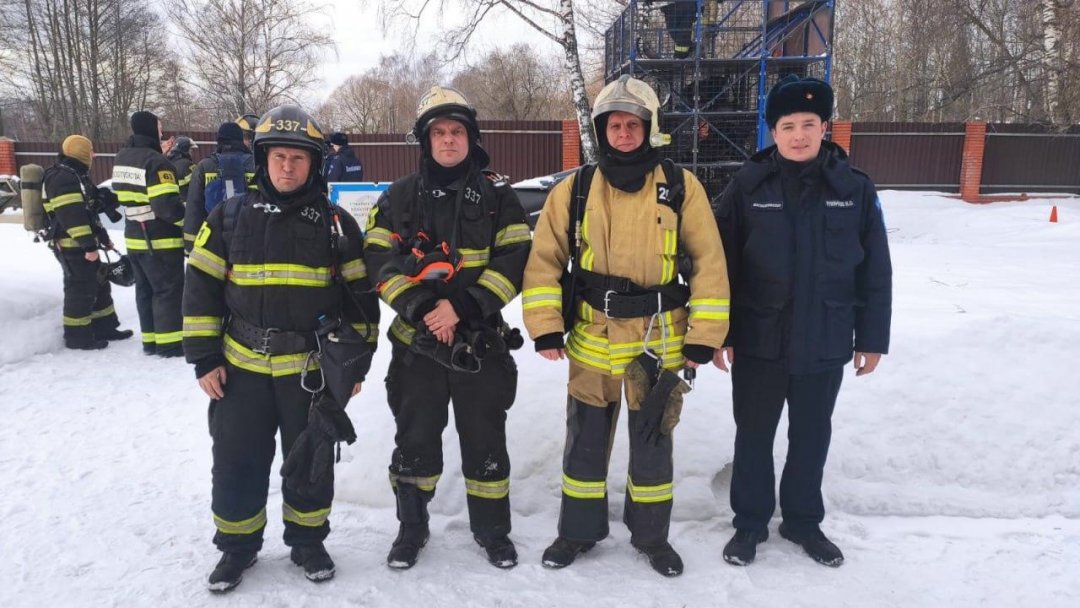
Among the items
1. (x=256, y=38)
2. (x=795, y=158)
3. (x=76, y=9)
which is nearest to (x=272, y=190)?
(x=795, y=158)

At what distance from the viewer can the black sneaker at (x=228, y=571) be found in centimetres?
282

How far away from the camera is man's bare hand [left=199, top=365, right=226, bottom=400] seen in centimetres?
282

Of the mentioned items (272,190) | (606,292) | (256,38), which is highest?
(256,38)

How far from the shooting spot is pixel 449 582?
2918 millimetres

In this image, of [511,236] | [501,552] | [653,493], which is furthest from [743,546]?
[511,236]

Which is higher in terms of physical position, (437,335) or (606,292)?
(606,292)

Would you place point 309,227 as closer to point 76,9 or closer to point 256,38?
point 256,38

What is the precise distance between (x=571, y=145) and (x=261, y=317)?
16.8 metres

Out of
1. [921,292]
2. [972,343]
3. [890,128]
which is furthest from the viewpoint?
[890,128]

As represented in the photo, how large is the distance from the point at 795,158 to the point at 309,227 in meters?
2.15

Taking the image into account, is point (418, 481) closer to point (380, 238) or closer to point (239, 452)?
point (239, 452)

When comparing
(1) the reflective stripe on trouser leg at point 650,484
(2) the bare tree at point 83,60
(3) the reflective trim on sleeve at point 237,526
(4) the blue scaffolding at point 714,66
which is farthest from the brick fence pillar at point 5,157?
(1) the reflective stripe on trouser leg at point 650,484

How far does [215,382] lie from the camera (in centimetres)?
284

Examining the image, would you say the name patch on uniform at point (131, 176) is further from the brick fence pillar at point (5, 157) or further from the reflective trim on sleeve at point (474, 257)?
the brick fence pillar at point (5, 157)
